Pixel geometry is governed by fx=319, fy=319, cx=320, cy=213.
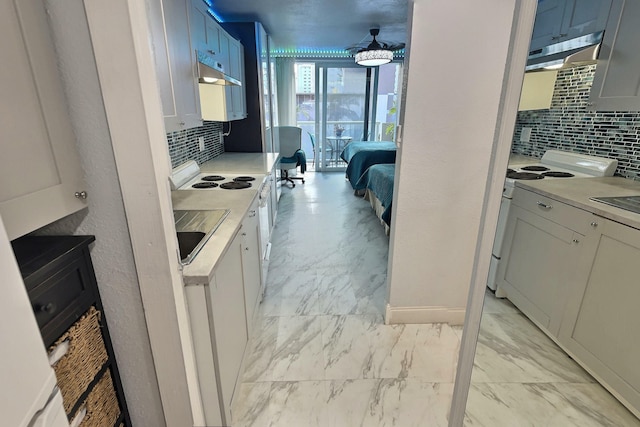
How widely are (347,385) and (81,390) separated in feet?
4.01

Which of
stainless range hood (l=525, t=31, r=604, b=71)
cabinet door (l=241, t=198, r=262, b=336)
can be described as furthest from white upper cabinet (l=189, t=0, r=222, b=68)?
stainless range hood (l=525, t=31, r=604, b=71)

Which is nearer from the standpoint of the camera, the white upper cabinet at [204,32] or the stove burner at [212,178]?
the white upper cabinet at [204,32]

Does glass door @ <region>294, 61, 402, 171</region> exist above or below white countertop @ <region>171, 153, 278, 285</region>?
above

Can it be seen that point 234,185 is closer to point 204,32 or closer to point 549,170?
point 204,32

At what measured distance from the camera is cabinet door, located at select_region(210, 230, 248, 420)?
122cm

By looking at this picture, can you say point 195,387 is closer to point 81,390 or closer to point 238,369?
point 81,390

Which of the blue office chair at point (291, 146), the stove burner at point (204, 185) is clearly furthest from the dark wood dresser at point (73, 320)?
the blue office chair at point (291, 146)

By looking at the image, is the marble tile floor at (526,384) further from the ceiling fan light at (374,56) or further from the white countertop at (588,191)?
the ceiling fan light at (374,56)

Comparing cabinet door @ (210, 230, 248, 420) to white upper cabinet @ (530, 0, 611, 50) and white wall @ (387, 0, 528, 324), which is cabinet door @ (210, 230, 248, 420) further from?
white upper cabinet @ (530, 0, 611, 50)

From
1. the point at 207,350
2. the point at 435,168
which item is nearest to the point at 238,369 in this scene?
the point at 207,350

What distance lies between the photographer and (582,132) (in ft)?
5.42

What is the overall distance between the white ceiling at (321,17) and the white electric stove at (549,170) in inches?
96.3

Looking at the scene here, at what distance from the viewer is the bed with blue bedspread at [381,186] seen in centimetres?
319

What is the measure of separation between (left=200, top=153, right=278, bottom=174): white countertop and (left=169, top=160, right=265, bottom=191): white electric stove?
6.8 inches
